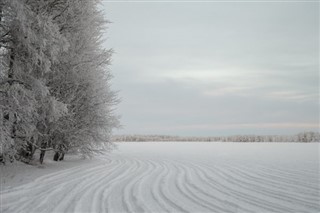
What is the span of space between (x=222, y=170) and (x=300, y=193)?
3538mm

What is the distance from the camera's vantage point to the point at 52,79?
9.59m

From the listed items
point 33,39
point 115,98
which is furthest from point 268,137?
point 33,39

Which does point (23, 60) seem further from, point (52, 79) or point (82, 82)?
point (82, 82)

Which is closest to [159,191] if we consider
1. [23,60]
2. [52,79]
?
[23,60]

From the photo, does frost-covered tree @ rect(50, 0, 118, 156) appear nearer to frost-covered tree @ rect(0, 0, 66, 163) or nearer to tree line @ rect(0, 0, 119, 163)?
tree line @ rect(0, 0, 119, 163)

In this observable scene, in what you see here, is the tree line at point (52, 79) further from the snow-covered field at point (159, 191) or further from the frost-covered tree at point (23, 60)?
the snow-covered field at point (159, 191)

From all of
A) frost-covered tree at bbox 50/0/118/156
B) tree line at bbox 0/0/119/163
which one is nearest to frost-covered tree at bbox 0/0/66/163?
tree line at bbox 0/0/119/163

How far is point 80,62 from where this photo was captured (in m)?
10.0

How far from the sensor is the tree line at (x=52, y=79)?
7.48 meters

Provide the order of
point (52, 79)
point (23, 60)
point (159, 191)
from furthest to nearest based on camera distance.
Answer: point (52, 79) → point (23, 60) → point (159, 191)

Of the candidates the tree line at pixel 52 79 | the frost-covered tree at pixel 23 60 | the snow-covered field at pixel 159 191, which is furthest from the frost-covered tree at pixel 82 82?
the snow-covered field at pixel 159 191

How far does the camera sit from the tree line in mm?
7484

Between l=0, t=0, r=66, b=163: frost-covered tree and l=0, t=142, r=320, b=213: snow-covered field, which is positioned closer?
l=0, t=142, r=320, b=213: snow-covered field

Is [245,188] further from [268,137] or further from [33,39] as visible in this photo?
[268,137]
